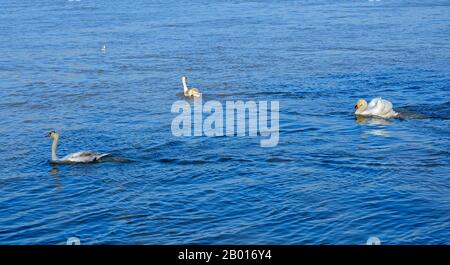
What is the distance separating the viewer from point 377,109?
20.9 metres

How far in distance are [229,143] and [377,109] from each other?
16.1 feet

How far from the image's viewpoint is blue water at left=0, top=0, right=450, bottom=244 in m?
13.0

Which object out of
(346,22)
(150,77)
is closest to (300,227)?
(150,77)

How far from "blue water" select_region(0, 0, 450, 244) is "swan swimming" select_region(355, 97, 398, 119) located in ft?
1.10

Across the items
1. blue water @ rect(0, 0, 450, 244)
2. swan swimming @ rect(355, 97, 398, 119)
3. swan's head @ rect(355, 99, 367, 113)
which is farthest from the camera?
swan's head @ rect(355, 99, 367, 113)

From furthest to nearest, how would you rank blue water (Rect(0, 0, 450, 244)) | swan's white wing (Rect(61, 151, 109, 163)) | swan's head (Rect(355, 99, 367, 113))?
1. swan's head (Rect(355, 99, 367, 113))
2. swan's white wing (Rect(61, 151, 109, 163))
3. blue water (Rect(0, 0, 450, 244))

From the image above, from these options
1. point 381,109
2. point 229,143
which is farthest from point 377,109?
point 229,143

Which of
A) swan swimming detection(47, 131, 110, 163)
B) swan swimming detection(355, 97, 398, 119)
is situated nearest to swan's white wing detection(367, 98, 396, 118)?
swan swimming detection(355, 97, 398, 119)

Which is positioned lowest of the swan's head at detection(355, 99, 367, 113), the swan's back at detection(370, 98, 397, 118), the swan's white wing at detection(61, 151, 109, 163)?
the swan's white wing at detection(61, 151, 109, 163)

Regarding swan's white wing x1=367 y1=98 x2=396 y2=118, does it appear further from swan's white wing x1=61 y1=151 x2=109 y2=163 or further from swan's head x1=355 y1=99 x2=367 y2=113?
swan's white wing x1=61 y1=151 x2=109 y2=163

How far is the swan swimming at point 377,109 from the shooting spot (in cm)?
2083

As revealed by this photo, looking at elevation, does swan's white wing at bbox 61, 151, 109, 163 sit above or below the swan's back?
below

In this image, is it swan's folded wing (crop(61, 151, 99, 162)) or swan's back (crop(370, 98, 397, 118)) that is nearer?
swan's folded wing (crop(61, 151, 99, 162))

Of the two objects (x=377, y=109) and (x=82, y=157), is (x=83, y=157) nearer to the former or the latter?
(x=82, y=157)
